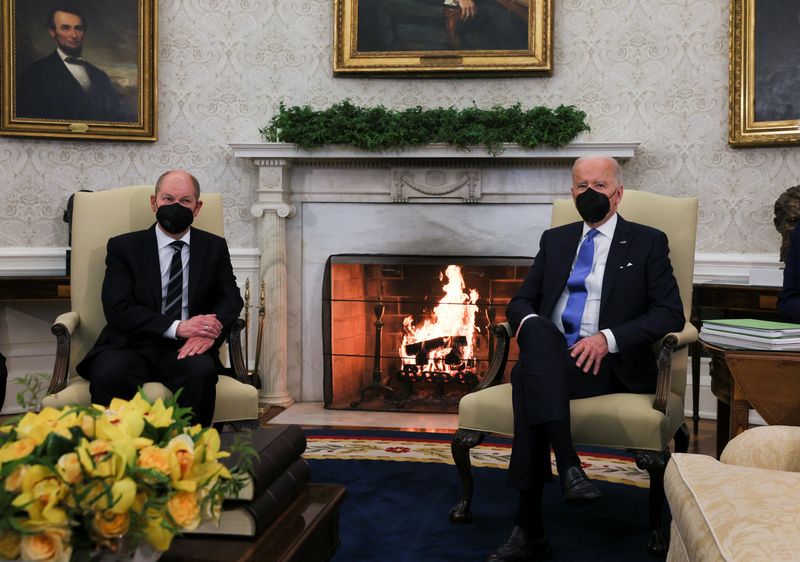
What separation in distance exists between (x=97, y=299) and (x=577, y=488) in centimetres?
216

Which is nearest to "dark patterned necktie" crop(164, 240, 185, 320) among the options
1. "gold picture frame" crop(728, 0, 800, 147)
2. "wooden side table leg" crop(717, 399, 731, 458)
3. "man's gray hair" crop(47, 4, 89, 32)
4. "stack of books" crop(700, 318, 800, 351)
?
"stack of books" crop(700, 318, 800, 351)

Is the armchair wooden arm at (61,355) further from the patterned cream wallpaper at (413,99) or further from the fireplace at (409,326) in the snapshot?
the patterned cream wallpaper at (413,99)

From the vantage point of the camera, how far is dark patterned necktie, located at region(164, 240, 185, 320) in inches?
132

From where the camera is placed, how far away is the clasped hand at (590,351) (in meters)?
2.79

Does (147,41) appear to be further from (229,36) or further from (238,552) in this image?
(238,552)

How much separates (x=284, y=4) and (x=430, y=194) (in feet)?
5.40

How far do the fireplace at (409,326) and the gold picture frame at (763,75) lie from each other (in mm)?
1638

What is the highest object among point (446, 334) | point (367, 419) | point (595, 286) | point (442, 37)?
point (442, 37)

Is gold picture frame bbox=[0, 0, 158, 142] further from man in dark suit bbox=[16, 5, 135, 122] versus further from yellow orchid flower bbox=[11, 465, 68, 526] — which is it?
yellow orchid flower bbox=[11, 465, 68, 526]

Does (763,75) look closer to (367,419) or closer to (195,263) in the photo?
(367,419)

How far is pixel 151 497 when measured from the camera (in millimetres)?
1139

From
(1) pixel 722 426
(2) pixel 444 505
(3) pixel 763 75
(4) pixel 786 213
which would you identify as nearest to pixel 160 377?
(2) pixel 444 505

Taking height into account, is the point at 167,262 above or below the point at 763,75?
below

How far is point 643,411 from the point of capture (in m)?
2.66
